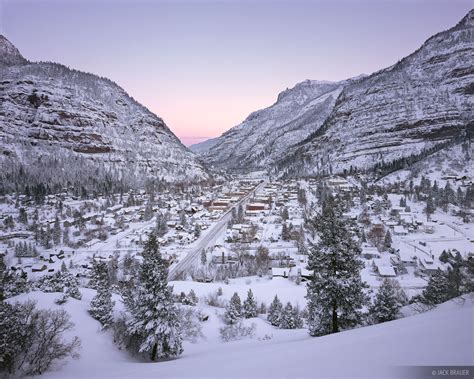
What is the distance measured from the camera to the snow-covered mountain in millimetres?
109500

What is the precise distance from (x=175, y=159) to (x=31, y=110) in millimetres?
75822

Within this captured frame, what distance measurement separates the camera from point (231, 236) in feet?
165

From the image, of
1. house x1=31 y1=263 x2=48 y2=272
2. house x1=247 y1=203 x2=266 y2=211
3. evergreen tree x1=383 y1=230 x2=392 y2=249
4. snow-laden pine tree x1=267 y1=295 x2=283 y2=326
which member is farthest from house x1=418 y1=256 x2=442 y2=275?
house x1=31 y1=263 x2=48 y2=272

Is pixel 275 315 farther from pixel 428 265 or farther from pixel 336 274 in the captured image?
pixel 428 265

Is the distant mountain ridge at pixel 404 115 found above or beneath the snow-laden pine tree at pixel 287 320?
above

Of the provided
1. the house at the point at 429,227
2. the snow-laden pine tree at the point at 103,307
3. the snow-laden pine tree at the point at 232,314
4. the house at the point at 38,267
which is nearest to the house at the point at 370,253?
the house at the point at 429,227

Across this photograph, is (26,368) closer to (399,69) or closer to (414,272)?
(414,272)

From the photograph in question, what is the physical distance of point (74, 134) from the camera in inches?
4998

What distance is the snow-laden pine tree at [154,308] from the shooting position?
1209 cm

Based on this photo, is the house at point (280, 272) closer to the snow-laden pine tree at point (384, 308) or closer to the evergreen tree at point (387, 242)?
the evergreen tree at point (387, 242)

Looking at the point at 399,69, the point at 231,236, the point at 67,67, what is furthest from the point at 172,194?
the point at 399,69

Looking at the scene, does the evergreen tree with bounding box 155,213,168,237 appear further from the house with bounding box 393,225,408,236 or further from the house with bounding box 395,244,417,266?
the house with bounding box 393,225,408,236

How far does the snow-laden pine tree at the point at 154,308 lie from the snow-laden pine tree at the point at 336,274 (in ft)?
23.4

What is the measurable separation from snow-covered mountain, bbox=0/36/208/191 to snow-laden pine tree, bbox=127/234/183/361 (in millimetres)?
111277
